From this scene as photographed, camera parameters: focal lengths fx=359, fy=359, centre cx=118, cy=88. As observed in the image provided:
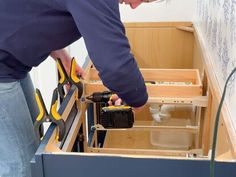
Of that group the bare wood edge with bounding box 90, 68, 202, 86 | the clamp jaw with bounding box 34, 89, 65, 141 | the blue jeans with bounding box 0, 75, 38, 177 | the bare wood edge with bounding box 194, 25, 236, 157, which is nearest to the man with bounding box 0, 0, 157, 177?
the blue jeans with bounding box 0, 75, 38, 177

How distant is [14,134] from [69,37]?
0.33 metres

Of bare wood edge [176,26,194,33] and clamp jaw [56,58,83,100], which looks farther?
bare wood edge [176,26,194,33]

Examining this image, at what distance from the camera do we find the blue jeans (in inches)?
40.7

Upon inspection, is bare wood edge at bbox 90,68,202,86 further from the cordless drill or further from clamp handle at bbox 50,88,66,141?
clamp handle at bbox 50,88,66,141

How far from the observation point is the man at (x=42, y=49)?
2.55ft

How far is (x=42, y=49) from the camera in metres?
0.98

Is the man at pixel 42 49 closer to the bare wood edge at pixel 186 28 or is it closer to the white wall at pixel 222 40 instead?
the white wall at pixel 222 40

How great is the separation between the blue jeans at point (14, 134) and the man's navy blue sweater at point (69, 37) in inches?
1.8

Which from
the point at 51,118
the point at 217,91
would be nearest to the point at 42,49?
the point at 51,118

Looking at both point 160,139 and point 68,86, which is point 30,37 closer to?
point 68,86

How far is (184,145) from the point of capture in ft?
5.98

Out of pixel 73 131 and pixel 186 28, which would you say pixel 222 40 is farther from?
pixel 186 28

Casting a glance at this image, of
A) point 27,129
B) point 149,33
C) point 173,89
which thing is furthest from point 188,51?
point 27,129

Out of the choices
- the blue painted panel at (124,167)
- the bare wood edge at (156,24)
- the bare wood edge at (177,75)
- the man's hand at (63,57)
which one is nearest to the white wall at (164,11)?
the bare wood edge at (156,24)
